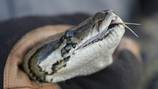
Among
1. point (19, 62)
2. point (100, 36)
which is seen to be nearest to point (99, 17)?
point (100, 36)

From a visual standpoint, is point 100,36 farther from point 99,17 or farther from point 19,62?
point 19,62

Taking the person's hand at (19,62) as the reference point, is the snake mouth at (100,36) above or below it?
above

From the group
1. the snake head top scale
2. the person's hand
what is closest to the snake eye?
the snake head top scale

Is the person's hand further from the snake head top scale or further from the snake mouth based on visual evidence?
the snake mouth

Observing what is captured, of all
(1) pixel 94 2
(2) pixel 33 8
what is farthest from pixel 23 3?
(1) pixel 94 2

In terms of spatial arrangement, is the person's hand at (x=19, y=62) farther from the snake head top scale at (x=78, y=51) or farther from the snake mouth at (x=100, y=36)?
the snake mouth at (x=100, y=36)

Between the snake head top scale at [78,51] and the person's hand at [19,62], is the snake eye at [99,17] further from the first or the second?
the person's hand at [19,62]

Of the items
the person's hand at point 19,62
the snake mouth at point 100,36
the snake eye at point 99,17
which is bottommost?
the person's hand at point 19,62

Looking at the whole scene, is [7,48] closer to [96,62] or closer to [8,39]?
[8,39]

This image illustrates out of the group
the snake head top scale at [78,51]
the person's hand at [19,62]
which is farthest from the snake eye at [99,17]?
the person's hand at [19,62]
